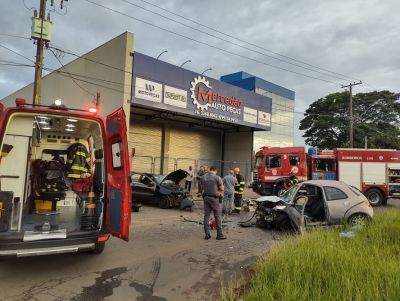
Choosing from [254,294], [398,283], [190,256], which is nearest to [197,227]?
[190,256]

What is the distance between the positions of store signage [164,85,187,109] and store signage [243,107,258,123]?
633cm

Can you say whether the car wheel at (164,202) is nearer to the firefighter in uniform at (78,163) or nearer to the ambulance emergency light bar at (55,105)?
the firefighter in uniform at (78,163)

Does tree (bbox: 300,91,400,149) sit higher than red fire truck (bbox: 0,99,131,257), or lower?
higher

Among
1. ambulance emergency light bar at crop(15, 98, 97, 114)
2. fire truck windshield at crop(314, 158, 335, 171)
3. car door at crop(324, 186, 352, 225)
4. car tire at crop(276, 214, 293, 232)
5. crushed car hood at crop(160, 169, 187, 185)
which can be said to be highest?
ambulance emergency light bar at crop(15, 98, 97, 114)

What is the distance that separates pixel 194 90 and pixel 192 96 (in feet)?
1.47

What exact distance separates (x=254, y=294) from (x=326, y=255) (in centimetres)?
140

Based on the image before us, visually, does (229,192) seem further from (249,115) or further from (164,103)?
(249,115)

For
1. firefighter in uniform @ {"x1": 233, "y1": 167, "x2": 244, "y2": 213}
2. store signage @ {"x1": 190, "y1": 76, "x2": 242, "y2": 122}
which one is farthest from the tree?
firefighter in uniform @ {"x1": 233, "y1": 167, "x2": 244, "y2": 213}

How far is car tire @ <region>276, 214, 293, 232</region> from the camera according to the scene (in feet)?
29.7

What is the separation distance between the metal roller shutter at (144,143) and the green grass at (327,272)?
65.4 ft

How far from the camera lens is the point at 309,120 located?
46.6m

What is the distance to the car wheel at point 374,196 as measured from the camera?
58.7ft

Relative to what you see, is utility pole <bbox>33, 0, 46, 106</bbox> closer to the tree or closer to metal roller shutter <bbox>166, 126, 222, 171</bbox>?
metal roller shutter <bbox>166, 126, 222, 171</bbox>

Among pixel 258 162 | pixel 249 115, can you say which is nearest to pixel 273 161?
pixel 258 162
